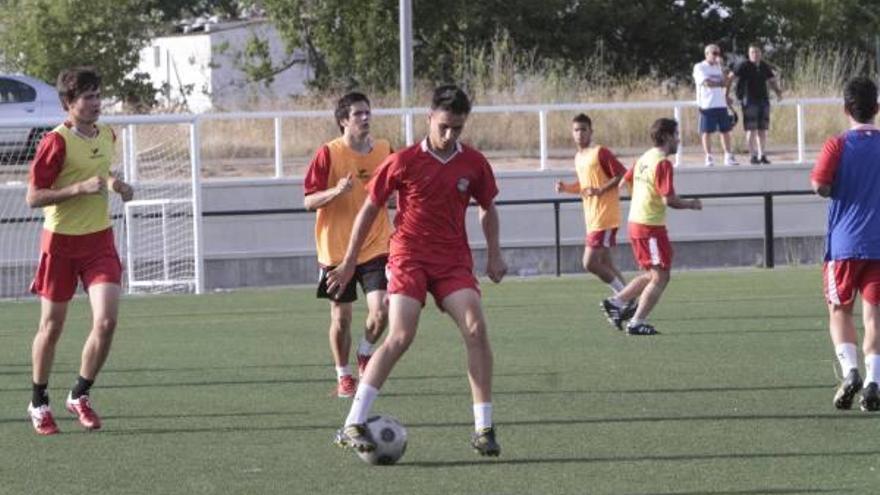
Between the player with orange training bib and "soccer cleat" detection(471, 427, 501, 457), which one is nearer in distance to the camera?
"soccer cleat" detection(471, 427, 501, 457)

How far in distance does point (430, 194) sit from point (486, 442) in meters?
1.24

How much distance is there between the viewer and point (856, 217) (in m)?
11.0

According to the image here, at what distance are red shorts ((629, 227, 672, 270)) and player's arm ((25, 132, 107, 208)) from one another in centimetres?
648

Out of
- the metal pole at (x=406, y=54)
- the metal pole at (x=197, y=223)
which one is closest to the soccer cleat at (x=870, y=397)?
the metal pole at (x=197, y=223)

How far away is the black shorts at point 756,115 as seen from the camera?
28156 mm

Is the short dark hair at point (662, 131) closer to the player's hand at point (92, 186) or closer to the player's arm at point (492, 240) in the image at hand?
the player's arm at point (492, 240)

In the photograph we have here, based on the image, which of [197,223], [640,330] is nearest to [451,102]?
[640,330]

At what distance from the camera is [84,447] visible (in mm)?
10445

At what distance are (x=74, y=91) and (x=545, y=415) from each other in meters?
3.20

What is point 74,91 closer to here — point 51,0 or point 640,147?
point 640,147

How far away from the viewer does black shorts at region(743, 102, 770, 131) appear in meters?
28.2

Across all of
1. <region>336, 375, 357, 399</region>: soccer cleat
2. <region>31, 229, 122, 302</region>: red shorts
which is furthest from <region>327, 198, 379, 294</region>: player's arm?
<region>336, 375, 357, 399</region>: soccer cleat

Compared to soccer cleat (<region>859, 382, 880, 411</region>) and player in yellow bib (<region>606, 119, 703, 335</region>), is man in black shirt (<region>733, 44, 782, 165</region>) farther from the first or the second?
soccer cleat (<region>859, 382, 880, 411</region>)

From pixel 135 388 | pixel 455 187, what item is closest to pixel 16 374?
pixel 135 388
